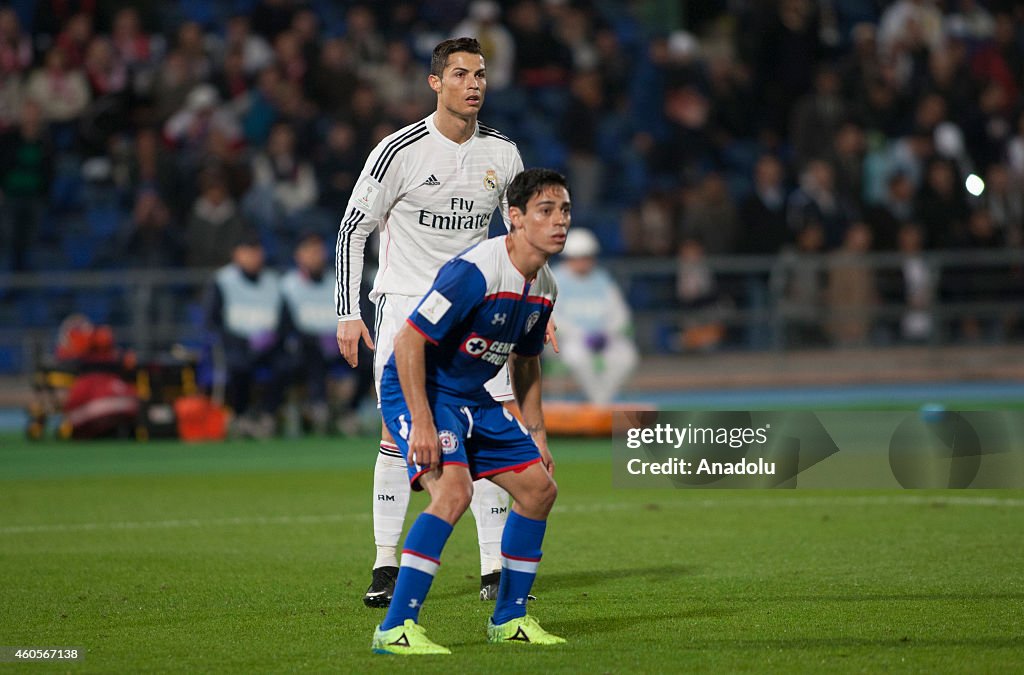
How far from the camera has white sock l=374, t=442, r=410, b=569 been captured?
24.2 ft

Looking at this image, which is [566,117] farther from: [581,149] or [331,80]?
[331,80]

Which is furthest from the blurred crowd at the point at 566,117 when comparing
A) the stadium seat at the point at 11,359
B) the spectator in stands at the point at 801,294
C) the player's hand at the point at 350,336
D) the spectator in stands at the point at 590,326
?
the player's hand at the point at 350,336

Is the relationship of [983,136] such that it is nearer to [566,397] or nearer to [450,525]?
[566,397]

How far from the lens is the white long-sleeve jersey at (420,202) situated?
7332mm

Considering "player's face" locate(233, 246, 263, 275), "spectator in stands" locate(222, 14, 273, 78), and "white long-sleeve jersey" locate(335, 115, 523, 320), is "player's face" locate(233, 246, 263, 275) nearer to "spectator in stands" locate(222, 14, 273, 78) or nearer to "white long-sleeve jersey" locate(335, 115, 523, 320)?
"spectator in stands" locate(222, 14, 273, 78)

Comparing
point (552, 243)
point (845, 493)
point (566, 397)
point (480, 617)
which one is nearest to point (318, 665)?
point (480, 617)

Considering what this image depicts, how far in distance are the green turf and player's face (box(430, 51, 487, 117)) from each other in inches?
89.4

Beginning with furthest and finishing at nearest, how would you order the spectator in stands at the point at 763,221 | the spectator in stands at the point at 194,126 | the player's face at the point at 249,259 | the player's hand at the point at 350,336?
the spectator in stands at the point at 763,221, the spectator in stands at the point at 194,126, the player's face at the point at 249,259, the player's hand at the point at 350,336

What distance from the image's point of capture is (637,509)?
10.8m

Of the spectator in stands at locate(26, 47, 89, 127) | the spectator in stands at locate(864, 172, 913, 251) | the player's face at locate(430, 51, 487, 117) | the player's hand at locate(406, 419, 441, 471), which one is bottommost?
the player's hand at locate(406, 419, 441, 471)

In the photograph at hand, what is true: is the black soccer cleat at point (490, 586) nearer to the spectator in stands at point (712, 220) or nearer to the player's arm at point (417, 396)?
the player's arm at point (417, 396)

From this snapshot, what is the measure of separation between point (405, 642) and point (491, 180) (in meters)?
2.47

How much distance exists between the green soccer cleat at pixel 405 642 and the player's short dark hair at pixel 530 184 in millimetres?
1631

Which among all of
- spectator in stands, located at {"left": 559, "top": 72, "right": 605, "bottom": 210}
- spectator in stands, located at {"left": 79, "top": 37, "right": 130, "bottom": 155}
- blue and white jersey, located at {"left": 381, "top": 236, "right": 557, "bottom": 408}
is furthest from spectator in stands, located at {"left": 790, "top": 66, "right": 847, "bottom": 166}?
blue and white jersey, located at {"left": 381, "top": 236, "right": 557, "bottom": 408}
